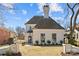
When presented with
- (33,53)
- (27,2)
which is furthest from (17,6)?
(33,53)

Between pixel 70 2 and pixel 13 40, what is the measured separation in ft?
2.59

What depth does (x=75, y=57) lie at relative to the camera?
279 centimetres

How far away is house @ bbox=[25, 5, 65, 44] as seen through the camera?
281 centimetres

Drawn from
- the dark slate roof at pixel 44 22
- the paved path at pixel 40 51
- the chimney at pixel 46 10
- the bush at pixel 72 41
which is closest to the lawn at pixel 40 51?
the paved path at pixel 40 51

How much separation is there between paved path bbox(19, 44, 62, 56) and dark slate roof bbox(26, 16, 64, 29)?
24 centimetres

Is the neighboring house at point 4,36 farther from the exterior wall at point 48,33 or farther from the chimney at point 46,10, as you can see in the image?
the chimney at point 46,10

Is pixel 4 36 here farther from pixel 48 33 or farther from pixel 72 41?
pixel 72 41

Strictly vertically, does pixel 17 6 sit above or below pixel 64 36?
above

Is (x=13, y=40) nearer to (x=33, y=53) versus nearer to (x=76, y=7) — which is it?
(x=33, y=53)

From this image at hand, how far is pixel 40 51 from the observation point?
9.17 feet

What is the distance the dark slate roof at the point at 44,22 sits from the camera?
9.20 ft

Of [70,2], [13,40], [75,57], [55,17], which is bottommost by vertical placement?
[75,57]

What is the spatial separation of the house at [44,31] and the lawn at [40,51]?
71 mm

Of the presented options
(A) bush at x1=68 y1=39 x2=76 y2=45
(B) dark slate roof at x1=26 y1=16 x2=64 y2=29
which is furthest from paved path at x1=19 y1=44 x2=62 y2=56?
(B) dark slate roof at x1=26 y1=16 x2=64 y2=29
